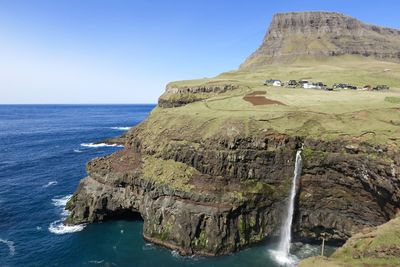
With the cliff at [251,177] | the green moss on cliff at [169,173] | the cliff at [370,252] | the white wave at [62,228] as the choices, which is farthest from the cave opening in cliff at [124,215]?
the cliff at [370,252]

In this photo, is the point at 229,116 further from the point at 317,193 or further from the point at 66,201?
the point at 66,201

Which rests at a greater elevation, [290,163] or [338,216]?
[290,163]

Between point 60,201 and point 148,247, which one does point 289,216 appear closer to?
point 148,247

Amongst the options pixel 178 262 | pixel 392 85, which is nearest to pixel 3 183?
pixel 178 262

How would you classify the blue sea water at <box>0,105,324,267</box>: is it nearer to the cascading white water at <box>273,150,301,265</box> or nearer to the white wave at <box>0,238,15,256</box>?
the white wave at <box>0,238,15,256</box>

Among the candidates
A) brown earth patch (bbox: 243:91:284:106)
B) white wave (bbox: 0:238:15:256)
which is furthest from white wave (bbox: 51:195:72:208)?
brown earth patch (bbox: 243:91:284:106)

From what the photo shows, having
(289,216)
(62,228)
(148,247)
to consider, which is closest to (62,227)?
(62,228)
